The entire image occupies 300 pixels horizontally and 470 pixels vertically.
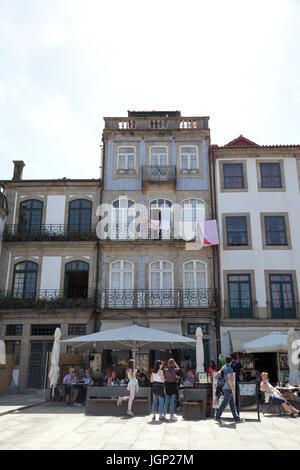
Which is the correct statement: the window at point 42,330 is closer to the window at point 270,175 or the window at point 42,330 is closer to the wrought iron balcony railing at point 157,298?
the wrought iron balcony railing at point 157,298

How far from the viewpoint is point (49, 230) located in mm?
22359

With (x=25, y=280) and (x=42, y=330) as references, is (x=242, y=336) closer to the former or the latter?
(x=42, y=330)

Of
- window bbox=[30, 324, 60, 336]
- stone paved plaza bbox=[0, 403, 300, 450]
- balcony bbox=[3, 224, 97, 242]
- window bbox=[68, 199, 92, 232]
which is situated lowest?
stone paved plaza bbox=[0, 403, 300, 450]

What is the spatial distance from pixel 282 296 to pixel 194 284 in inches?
170

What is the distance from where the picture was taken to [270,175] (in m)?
22.7

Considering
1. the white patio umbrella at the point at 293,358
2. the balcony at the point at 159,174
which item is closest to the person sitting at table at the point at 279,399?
the white patio umbrella at the point at 293,358

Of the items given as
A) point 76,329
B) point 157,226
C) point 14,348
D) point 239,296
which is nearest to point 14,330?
point 14,348

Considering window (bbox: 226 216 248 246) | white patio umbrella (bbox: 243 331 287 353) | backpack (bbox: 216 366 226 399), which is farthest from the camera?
window (bbox: 226 216 248 246)

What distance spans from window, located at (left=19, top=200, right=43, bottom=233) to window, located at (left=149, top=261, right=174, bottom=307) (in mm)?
6571

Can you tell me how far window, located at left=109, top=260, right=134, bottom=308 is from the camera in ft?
68.3

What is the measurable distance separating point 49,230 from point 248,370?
1211cm

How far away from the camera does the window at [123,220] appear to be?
71.5 ft

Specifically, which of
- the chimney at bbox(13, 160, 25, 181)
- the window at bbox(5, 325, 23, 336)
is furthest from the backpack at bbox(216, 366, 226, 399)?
the chimney at bbox(13, 160, 25, 181)

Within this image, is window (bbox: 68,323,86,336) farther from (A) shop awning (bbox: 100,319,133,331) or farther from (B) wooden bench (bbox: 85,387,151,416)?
(B) wooden bench (bbox: 85,387,151,416)
